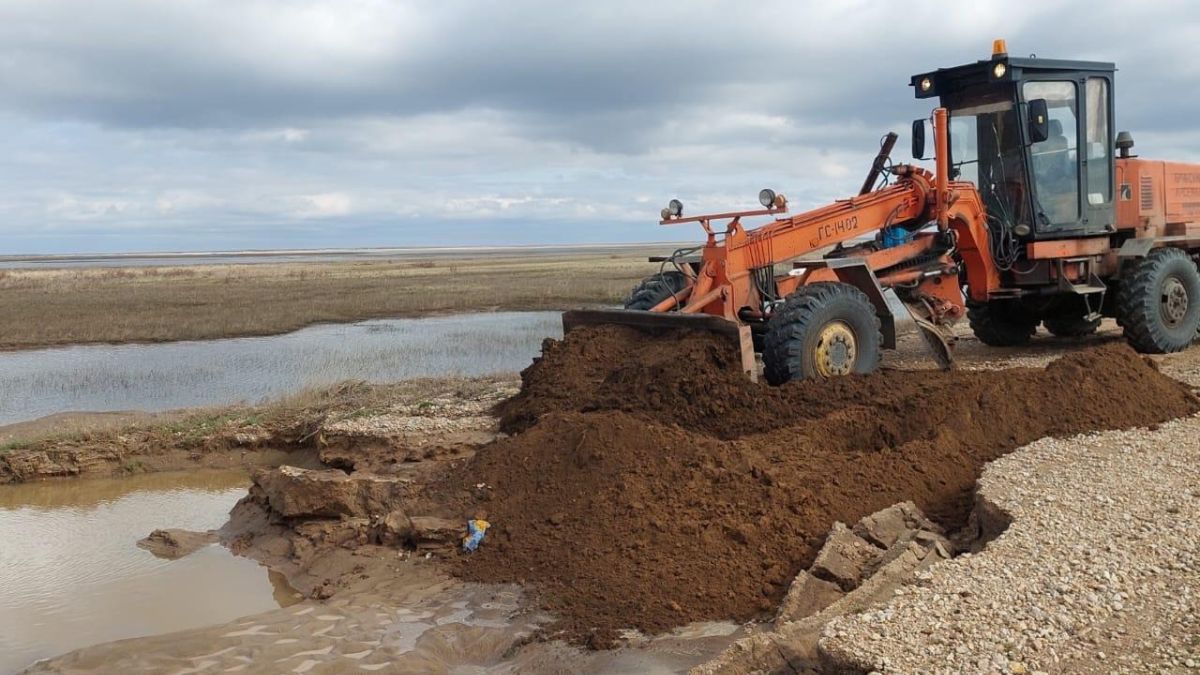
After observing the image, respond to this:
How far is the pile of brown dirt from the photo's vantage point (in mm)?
6043

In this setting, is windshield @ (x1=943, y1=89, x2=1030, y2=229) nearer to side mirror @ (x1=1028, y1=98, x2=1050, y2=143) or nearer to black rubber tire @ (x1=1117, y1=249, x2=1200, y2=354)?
side mirror @ (x1=1028, y1=98, x2=1050, y2=143)

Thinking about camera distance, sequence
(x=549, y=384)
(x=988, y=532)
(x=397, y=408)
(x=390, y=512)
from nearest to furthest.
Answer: (x=988, y=532), (x=390, y=512), (x=549, y=384), (x=397, y=408)

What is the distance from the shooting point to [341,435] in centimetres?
976

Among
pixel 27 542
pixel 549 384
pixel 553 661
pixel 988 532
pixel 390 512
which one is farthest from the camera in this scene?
pixel 549 384

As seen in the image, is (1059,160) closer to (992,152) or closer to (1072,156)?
(1072,156)

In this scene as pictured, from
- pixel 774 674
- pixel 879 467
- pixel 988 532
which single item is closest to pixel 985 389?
pixel 879 467

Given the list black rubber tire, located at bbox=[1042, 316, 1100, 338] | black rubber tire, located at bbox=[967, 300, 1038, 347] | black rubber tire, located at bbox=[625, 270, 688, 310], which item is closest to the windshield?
black rubber tire, located at bbox=[967, 300, 1038, 347]

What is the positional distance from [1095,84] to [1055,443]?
6275mm

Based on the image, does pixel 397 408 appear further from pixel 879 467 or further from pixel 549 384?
pixel 879 467

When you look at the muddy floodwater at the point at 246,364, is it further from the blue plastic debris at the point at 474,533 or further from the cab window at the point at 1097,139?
the cab window at the point at 1097,139

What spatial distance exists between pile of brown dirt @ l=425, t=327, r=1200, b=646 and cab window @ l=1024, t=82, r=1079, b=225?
11.0 feet

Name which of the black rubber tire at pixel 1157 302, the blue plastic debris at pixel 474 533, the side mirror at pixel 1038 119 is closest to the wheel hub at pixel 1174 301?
the black rubber tire at pixel 1157 302

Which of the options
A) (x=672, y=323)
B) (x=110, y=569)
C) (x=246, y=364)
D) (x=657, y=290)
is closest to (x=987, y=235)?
(x=657, y=290)

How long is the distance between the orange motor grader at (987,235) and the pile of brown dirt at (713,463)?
1.19 meters
